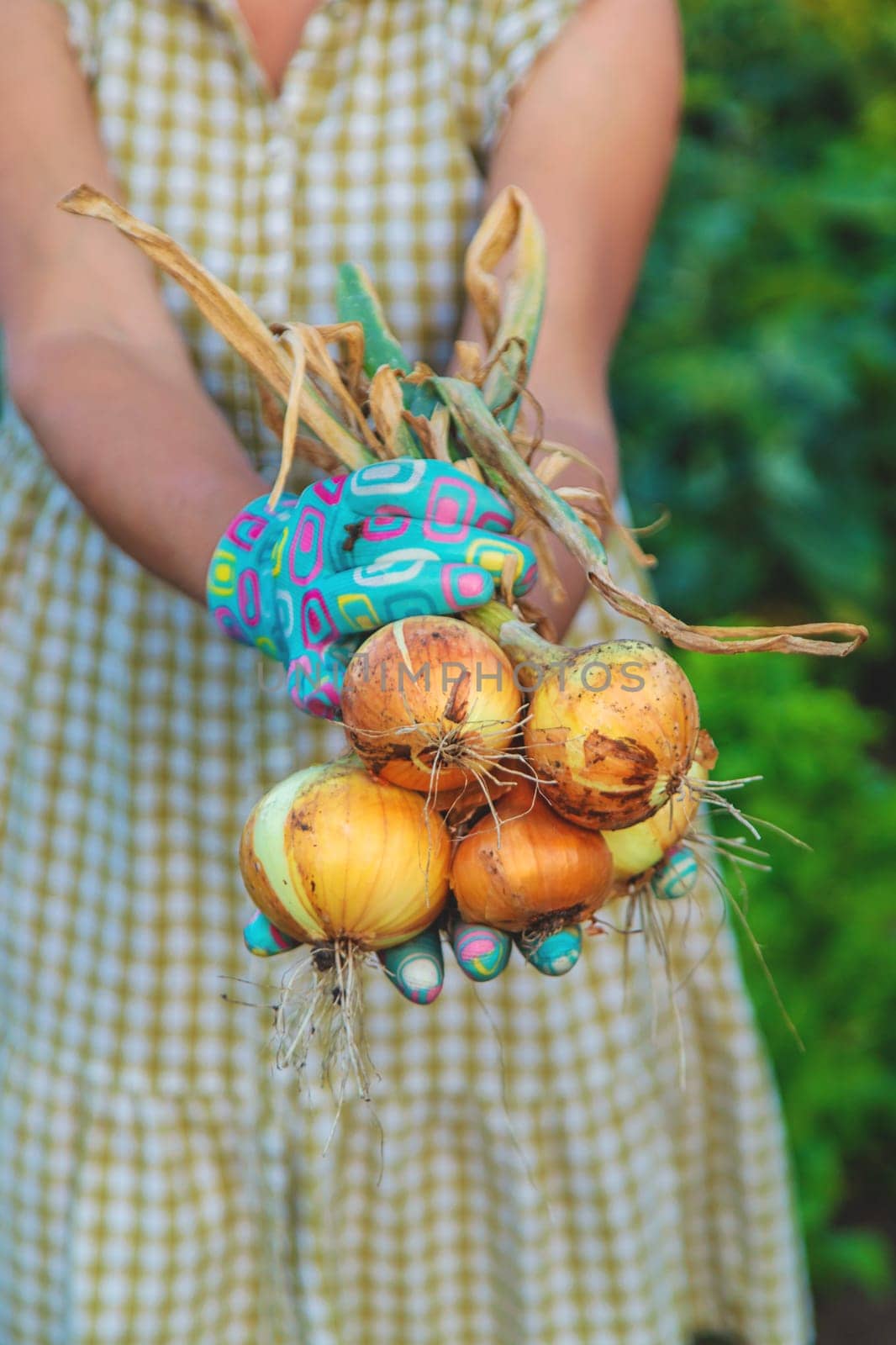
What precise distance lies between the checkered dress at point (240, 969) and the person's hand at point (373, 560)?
1.28 ft

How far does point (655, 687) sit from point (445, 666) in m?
0.12

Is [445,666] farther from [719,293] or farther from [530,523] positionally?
[719,293]

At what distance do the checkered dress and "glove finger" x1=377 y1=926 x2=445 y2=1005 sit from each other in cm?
41

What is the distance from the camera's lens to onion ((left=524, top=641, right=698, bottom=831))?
0.72 metres

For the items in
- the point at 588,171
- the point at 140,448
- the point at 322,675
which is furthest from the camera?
the point at 588,171

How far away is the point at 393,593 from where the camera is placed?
779 millimetres

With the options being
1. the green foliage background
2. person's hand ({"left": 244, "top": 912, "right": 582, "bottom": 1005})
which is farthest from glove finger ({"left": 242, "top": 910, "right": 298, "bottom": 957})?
the green foliage background

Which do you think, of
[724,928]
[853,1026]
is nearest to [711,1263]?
[724,928]

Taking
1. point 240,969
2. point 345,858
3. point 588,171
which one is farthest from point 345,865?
point 588,171

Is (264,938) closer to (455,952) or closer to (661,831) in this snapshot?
(455,952)

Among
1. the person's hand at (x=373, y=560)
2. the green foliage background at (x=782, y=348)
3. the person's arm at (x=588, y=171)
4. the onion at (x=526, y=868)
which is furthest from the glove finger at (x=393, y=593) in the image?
the green foliage background at (x=782, y=348)

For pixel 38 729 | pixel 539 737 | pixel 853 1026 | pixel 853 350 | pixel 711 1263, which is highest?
pixel 539 737

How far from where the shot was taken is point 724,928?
130 cm

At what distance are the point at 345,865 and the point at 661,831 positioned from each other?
21 cm
